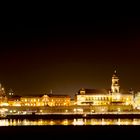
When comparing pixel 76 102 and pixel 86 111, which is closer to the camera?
pixel 86 111

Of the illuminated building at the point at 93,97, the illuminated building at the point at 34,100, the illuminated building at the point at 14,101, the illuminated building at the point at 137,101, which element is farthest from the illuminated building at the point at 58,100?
the illuminated building at the point at 137,101
